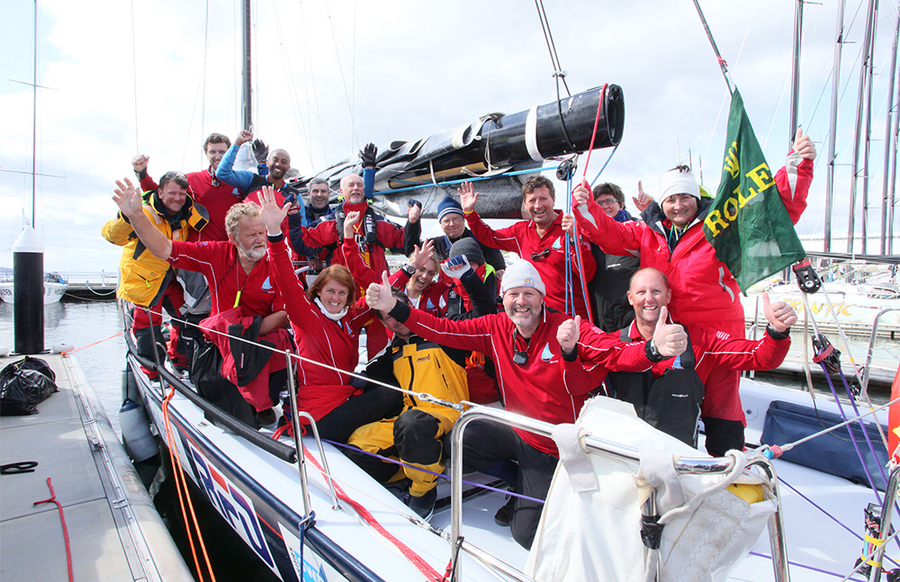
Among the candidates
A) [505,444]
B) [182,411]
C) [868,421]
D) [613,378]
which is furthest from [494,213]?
[868,421]

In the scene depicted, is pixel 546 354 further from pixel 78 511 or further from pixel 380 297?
pixel 78 511

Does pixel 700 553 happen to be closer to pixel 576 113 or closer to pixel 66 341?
pixel 576 113

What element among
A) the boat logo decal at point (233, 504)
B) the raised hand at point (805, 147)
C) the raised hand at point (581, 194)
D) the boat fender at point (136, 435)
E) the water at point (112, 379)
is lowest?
the water at point (112, 379)

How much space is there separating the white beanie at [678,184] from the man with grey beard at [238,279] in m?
2.38

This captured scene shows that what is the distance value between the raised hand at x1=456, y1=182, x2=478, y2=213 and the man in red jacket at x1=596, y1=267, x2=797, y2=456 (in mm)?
1210

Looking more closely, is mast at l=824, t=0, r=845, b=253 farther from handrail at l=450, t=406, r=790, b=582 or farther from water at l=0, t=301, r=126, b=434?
water at l=0, t=301, r=126, b=434

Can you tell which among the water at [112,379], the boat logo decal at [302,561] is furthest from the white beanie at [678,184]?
the water at [112,379]

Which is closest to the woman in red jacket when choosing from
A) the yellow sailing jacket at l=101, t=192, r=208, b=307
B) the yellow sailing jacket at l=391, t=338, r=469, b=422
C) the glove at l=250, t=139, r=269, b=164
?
the yellow sailing jacket at l=391, t=338, r=469, b=422

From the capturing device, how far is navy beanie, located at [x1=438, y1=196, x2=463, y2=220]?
3.14 metres

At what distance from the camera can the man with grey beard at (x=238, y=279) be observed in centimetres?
259

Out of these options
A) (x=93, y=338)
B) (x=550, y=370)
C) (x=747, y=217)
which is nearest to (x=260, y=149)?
(x=550, y=370)

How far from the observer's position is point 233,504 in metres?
2.57

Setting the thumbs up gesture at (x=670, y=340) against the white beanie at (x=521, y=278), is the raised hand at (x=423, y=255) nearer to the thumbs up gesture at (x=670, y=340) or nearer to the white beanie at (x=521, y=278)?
the white beanie at (x=521, y=278)

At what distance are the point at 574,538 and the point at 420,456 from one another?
112 cm
